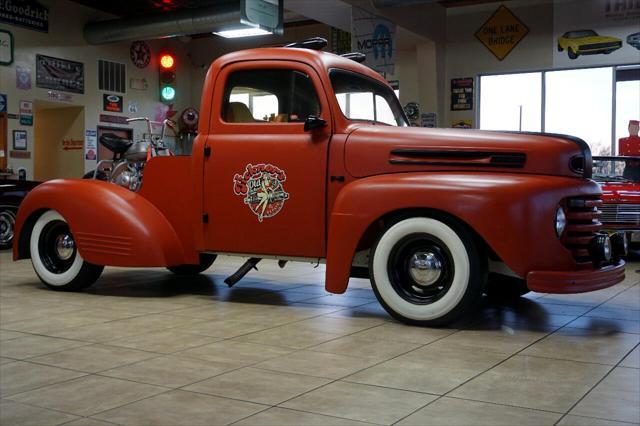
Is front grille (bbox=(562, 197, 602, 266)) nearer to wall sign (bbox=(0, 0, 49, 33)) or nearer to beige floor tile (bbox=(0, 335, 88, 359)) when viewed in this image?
beige floor tile (bbox=(0, 335, 88, 359))

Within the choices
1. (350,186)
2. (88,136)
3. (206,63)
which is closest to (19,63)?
(88,136)

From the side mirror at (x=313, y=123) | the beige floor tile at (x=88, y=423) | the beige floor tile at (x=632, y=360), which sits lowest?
the beige floor tile at (x=632, y=360)

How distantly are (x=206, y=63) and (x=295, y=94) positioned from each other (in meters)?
14.3

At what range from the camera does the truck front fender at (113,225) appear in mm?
5469

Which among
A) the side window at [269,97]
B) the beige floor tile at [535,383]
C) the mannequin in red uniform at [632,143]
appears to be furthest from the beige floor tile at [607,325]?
the mannequin in red uniform at [632,143]

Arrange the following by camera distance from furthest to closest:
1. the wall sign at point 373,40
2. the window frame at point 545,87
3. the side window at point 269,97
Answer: the window frame at point 545,87 → the wall sign at point 373,40 → the side window at point 269,97

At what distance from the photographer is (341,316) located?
4926mm

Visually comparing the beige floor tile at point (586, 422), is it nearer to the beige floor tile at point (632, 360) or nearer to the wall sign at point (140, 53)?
the beige floor tile at point (632, 360)

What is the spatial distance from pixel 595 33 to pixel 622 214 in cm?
686

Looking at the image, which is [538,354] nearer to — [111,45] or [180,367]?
[180,367]

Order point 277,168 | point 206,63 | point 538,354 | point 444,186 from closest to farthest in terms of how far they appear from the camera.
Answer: point 538,354 → point 444,186 → point 277,168 → point 206,63

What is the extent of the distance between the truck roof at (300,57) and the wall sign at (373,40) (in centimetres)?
671

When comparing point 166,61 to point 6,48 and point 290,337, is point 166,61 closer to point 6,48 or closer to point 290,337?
point 6,48

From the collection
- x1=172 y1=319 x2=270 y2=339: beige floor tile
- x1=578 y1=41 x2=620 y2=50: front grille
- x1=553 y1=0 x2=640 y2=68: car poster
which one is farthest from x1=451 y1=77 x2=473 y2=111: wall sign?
x1=172 y1=319 x2=270 y2=339: beige floor tile
